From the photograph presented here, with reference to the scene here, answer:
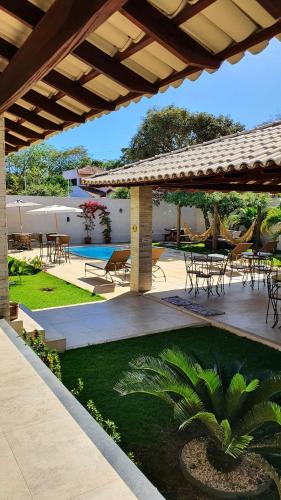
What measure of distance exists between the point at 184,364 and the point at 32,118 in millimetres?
4681

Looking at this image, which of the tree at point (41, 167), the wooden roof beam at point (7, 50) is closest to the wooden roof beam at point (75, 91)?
the wooden roof beam at point (7, 50)

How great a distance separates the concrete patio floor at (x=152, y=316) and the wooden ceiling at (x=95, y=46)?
4.32 m

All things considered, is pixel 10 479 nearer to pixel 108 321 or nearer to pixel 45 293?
pixel 108 321

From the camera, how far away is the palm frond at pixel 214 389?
4.14 m

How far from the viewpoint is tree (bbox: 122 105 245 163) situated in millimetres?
28734

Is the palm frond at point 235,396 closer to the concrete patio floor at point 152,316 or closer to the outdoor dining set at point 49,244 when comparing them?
the concrete patio floor at point 152,316

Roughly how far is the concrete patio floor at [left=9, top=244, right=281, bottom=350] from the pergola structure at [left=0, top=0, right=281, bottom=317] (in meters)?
4.39

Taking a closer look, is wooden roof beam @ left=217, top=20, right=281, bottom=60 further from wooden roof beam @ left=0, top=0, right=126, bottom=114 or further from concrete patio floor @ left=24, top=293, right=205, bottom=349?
concrete patio floor @ left=24, top=293, right=205, bottom=349

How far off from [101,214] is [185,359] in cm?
2250

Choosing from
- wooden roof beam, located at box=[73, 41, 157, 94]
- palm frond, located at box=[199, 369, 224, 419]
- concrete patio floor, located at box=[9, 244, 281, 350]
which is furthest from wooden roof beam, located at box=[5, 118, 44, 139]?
palm frond, located at box=[199, 369, 224, 419]

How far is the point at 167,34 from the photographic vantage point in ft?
10.2

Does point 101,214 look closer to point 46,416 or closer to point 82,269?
point 82,269

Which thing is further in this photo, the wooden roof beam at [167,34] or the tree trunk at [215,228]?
the tree trunk at [215,228]

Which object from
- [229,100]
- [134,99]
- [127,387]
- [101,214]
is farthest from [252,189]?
[229,100]
